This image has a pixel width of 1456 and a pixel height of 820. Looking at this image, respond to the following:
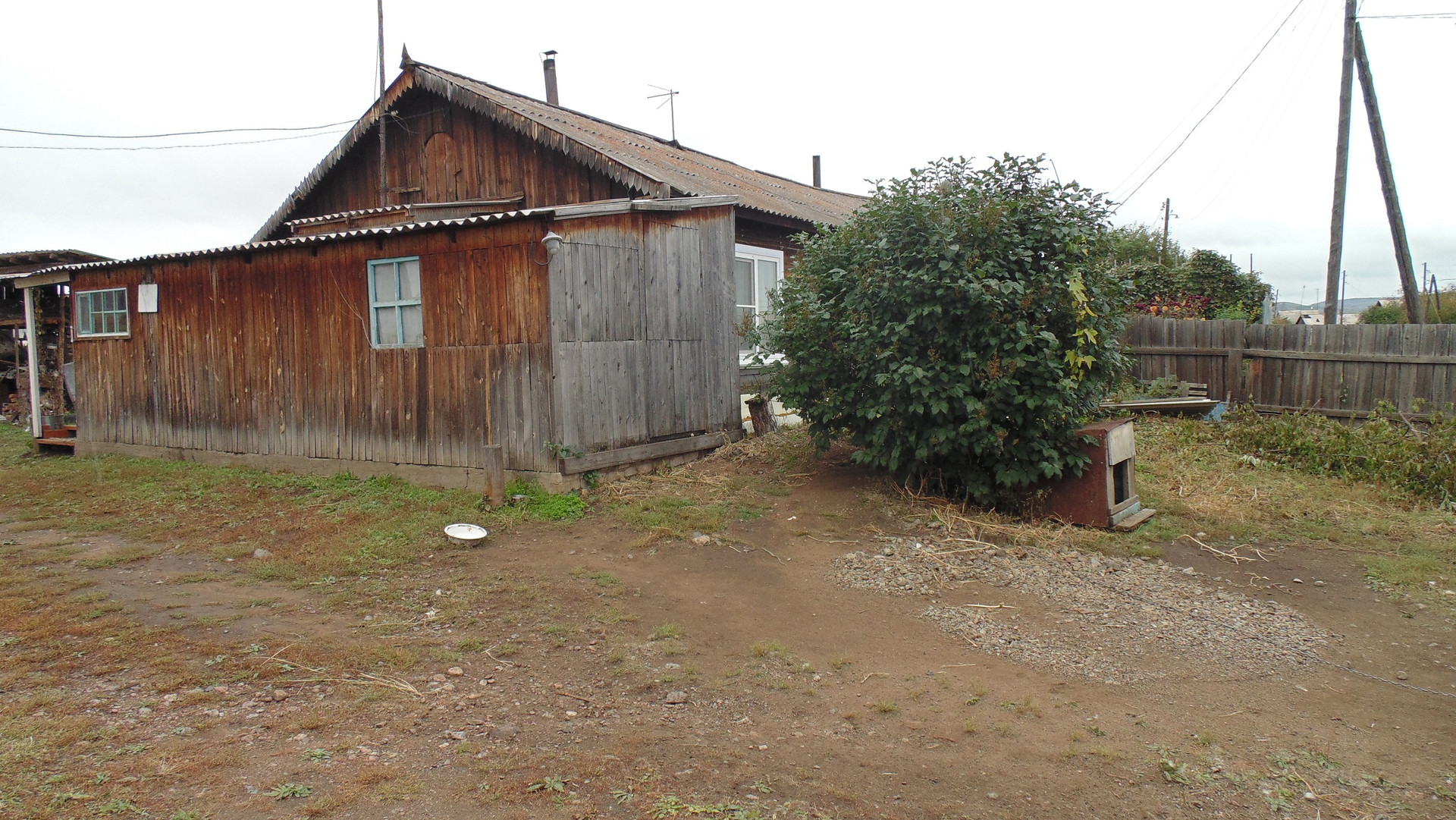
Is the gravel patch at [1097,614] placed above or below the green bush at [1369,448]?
below

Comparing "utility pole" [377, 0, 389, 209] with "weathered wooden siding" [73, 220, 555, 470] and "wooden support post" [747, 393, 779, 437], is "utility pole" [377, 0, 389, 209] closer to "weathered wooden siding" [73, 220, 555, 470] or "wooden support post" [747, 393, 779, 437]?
"weathered wooden siding" [73, 220, 555, 470]

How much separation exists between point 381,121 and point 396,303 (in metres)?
5.56

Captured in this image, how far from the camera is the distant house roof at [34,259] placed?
1616cm

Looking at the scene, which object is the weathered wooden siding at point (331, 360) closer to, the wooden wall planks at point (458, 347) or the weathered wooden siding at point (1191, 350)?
the wooden wall planks at point (458, 347)

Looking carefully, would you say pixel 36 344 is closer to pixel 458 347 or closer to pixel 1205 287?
pixel 458 347

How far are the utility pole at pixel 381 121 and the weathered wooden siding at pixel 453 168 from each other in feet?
0.35

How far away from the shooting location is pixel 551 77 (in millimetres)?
17438

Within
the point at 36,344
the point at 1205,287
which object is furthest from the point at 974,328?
the point at 1205,287

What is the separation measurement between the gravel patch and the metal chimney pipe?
13.6 meters

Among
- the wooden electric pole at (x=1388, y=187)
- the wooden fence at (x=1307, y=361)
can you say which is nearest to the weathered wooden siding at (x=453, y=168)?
the wooden fence at (x=1307, y=361)

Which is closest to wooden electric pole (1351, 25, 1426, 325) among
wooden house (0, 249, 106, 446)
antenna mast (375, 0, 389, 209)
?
antenna mast (375, 0, 389, 209)

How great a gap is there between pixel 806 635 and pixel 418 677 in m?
2.28

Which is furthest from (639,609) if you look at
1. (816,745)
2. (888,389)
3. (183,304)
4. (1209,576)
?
(183,304)

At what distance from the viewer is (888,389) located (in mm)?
7750
